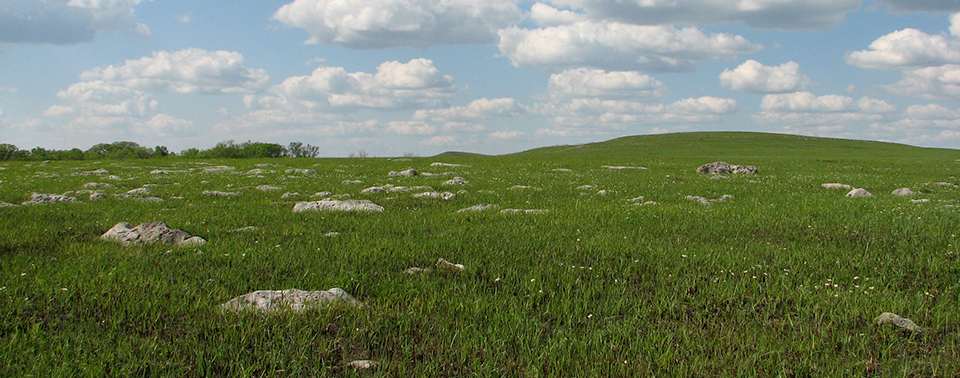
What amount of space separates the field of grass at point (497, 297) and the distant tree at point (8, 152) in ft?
293

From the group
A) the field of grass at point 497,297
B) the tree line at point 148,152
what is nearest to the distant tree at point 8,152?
the tree line at point 148,152

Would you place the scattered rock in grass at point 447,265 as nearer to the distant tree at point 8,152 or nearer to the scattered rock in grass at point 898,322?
the scattered rock in grass at point 898,322

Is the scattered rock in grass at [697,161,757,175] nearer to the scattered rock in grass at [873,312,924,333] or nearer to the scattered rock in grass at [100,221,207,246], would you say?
the scattered rock in grass at [873,312,924,333]

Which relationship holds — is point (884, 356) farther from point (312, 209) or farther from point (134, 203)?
point (134, 203)

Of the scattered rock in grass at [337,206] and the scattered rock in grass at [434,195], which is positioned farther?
the scattered rock in grass at [434,195]

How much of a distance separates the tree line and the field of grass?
2984 inches

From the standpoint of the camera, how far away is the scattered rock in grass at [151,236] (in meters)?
A: 7.79

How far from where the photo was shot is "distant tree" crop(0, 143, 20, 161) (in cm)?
7719

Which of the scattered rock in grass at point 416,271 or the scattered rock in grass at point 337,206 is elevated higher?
the scattered rock in grass at point 337,206

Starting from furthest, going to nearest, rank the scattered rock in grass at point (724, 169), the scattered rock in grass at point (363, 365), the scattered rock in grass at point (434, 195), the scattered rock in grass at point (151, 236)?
1. the scattered rock in grass at point (724, 169)
2. the scattered rock in grass at point (434, 195)
3. the scattered rock in grass at point (151, 236)
4. the scattered rock in grass at point (363, 365)

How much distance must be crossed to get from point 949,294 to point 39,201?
16894 millimetres

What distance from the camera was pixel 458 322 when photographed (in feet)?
→ 15.4

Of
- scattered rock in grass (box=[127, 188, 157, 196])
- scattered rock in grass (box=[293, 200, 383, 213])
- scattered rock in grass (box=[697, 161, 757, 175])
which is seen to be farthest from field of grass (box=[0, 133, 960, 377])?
scattered rock in grass (box=[697, 161, 757, 175])

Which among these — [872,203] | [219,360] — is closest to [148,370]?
[219,360]
